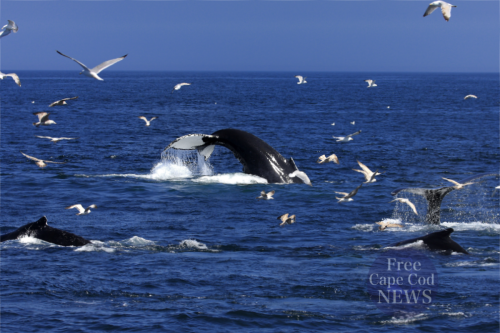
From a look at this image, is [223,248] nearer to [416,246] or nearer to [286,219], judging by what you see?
[286,219]

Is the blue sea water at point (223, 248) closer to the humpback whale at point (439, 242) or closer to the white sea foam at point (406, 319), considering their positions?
the white sea foam at point (406, 319)

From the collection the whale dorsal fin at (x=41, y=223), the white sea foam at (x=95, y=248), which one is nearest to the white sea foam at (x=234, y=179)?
the white sea foam at (x=95, y=248)

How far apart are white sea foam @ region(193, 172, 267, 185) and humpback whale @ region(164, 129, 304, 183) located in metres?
0.24

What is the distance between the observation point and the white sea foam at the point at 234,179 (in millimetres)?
19969

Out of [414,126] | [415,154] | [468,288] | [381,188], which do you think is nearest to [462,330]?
[468,288]

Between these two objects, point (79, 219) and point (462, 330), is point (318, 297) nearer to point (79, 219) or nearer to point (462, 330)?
point (462, 330)

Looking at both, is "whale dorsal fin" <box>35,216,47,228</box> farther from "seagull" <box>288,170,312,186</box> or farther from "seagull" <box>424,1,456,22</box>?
"seagull" <box>424,1,456,22</box>

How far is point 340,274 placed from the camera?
11.3 metres

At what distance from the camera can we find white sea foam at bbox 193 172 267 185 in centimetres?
1997

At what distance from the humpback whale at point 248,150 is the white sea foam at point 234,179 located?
24cm

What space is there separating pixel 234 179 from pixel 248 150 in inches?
95.8

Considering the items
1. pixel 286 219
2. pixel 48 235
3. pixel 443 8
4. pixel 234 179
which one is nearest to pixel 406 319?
pixel 286 219

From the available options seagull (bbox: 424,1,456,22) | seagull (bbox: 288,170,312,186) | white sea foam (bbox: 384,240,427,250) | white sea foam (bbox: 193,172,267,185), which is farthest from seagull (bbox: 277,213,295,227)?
seagull (bbox: 424,1,456,22)

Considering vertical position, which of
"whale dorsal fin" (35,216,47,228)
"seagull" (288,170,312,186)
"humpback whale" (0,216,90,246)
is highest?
"seagull" (288,170,312,186)
